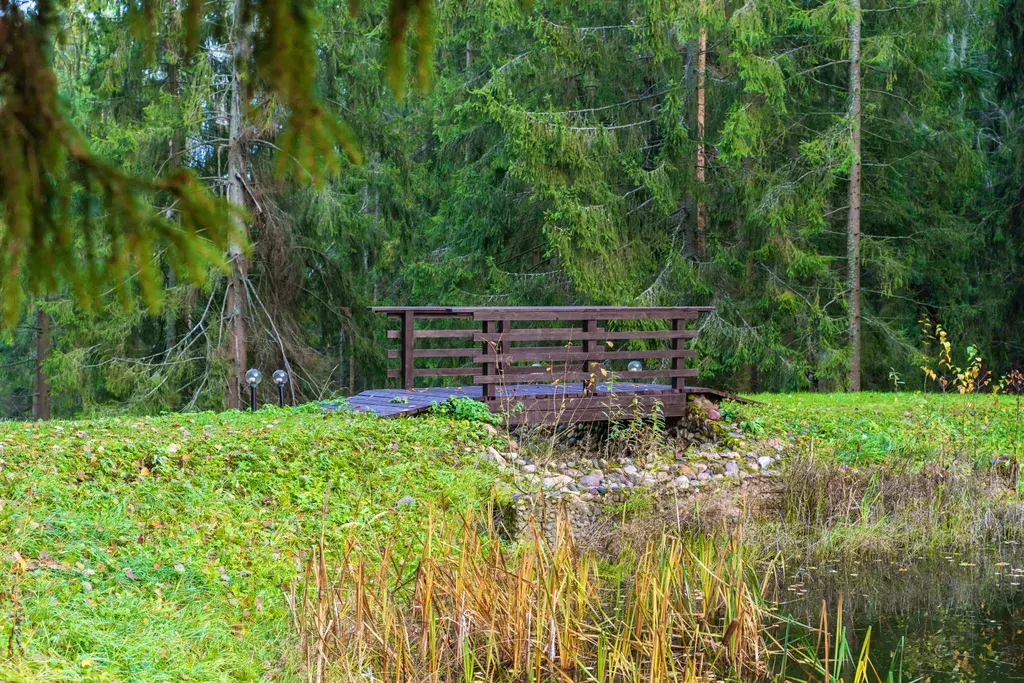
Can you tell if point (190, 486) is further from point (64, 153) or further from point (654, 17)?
point (654, 17)

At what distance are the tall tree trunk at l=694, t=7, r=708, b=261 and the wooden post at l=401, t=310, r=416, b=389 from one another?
25.2 feet

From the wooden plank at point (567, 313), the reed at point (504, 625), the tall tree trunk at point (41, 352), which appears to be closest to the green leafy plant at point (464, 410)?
the wooden plank at point (567, 313)

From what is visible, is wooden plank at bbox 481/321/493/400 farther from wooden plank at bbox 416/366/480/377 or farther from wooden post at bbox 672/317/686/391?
wooden post at bbox 672/317/686/391

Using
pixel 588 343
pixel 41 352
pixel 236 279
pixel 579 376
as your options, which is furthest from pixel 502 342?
pixel 41 352

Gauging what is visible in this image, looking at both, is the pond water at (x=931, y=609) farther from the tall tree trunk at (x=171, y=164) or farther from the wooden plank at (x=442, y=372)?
the tall tree trunk at (x=171, y=164)

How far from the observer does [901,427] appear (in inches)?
426

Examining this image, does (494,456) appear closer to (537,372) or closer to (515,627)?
(537,372)

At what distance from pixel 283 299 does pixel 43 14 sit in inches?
560

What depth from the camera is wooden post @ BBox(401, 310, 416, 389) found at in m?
10.3

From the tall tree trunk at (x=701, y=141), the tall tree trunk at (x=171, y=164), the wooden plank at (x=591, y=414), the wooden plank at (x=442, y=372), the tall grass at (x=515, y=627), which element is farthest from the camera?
the tall tree trunk at (x=701, y=141)

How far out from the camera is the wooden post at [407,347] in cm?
1033

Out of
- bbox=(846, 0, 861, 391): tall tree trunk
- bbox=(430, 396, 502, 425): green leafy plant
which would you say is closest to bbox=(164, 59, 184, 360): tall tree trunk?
bbox=(430, 396, 502, 425): green leafy plant

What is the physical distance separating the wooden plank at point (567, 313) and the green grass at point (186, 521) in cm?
127

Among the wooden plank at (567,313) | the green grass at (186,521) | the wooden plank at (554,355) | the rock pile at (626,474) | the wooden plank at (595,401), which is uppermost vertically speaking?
the wooden plank at (567,313)
